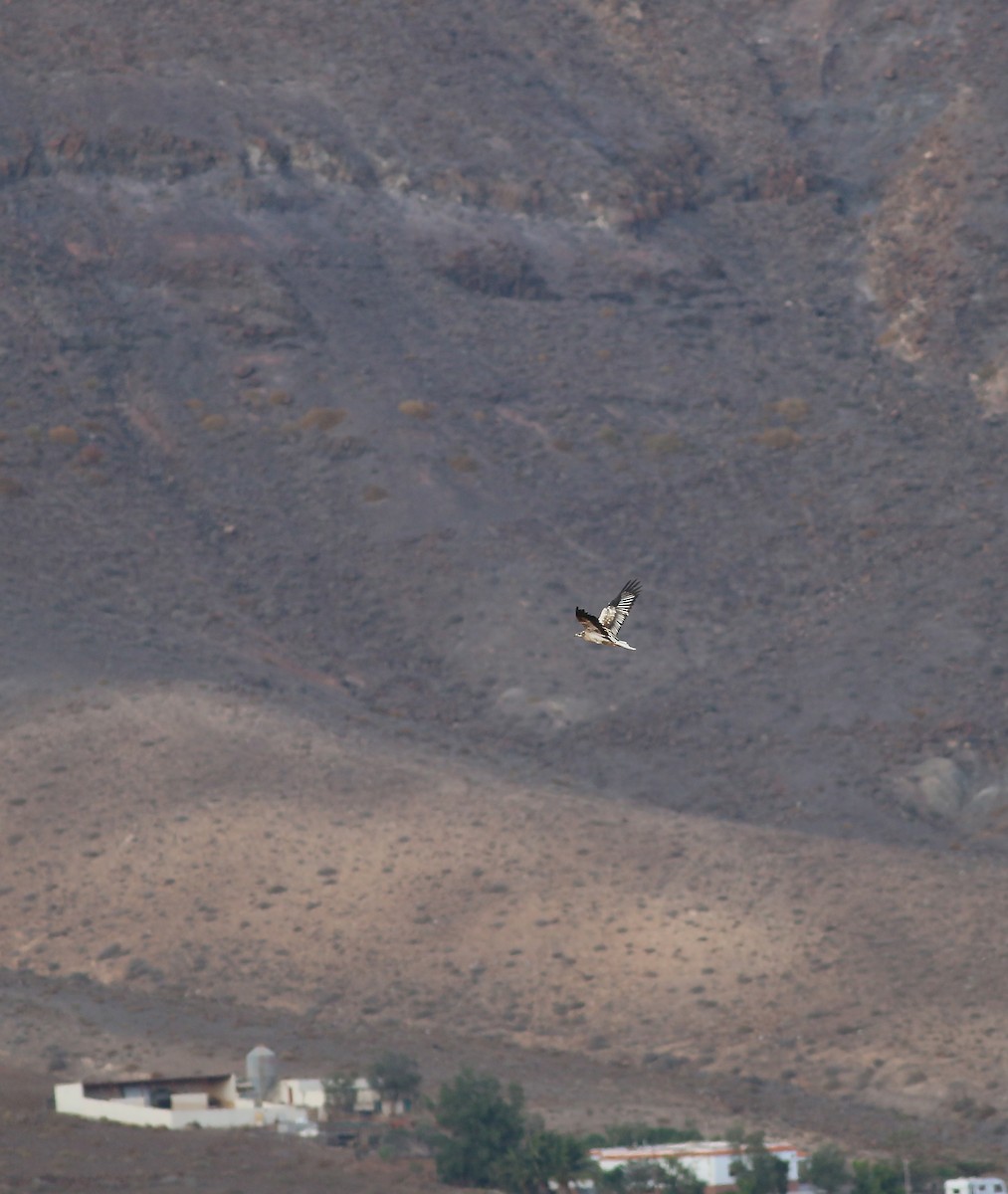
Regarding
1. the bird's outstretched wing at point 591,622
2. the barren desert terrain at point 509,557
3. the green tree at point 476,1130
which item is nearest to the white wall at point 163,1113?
the barren desert terrain at point 509,557

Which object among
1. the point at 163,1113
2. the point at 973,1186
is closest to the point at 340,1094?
the point at 163,1113

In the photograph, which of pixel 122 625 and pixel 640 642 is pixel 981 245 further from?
pixel 122 625

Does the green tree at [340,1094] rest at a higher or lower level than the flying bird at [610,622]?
lower

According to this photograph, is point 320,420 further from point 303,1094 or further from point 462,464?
point 303,1094

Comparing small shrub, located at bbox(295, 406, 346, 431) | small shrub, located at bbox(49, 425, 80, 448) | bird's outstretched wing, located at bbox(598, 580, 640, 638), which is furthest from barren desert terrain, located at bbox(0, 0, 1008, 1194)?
bird's outstretched wing, located at bbox(598, 580, 640, 638)

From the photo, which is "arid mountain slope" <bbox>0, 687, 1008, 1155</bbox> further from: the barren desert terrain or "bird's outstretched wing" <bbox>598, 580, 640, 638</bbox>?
"bird's outstretched wing" <bbox>598, 580, 640, 638</bbox>

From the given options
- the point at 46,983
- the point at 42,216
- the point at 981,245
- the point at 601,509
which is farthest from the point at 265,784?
the point at 981,245

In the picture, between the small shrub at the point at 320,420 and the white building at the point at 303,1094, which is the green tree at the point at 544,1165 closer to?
the white building at the point at 303,1094
